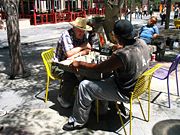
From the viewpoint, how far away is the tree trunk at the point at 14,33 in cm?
584

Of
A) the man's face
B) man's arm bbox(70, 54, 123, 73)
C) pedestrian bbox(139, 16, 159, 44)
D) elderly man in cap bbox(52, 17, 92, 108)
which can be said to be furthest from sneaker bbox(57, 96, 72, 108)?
pedestrian bbox(139, 16, 159, 44)

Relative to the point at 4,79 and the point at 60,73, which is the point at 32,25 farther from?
the point at 60,73

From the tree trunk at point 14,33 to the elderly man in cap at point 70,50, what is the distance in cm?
181

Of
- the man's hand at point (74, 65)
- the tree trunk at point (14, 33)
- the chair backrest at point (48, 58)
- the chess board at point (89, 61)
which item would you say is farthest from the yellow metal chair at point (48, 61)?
the tree trunk at point (14, 33)

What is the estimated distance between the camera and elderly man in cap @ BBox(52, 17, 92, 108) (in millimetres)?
4352

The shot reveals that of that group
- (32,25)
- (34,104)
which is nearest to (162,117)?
(34,104)

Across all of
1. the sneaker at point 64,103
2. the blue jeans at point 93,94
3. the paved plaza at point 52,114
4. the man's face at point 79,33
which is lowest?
the paved plaza at point 52,114

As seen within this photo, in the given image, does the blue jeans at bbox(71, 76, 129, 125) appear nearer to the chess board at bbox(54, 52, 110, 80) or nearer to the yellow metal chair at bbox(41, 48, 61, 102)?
the chess board at bbox(54, 52, 110, 80)

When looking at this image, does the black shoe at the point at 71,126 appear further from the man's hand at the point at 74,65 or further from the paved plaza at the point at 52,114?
the man's hand at the point at 74,65

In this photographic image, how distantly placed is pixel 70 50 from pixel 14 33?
2.16 m

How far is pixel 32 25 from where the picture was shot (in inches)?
859

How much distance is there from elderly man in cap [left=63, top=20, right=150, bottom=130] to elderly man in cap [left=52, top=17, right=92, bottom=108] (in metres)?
0.58

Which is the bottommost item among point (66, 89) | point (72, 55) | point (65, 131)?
point (65, 131)

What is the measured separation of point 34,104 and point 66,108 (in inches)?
24.5
